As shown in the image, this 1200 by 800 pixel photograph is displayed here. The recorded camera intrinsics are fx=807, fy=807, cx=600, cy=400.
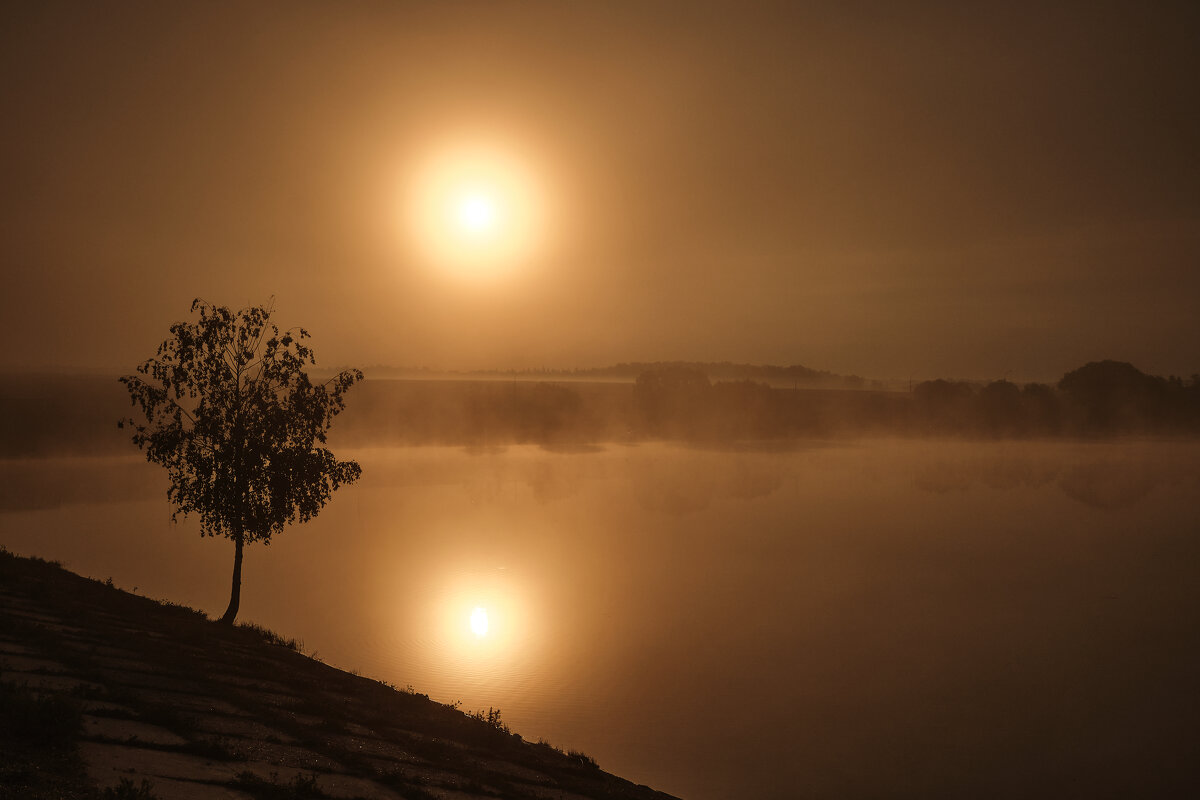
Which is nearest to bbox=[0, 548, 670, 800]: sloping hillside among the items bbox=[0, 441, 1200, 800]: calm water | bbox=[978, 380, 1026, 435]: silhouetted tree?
bbox=[0, 441, 1200, 800]: calm water

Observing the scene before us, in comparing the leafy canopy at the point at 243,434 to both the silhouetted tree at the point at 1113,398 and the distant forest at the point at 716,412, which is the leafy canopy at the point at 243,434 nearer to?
the distant forest at the point at 716,412

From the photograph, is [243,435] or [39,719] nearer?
[39,719]

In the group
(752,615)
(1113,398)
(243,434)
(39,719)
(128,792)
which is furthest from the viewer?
(1113,398)

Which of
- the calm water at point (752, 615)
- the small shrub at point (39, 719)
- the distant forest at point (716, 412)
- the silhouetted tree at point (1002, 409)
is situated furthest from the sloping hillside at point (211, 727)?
the silhouetted tree at point (1002, 409)

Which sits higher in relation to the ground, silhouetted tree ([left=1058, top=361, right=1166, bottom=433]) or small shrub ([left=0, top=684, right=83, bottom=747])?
silhouetted tree ([left=1058, top=361, right=1166, bottom=433])

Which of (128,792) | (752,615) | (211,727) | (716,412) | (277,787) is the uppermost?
(716,412)

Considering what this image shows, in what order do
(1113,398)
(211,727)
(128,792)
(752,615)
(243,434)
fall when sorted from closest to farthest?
(128,792)
(211,727)
(243,434)
(752,615)
(1113,398)

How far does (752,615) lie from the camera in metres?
36.6

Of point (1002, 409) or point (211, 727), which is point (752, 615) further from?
point (1002, 409)

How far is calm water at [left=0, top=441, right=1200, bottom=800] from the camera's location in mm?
22000

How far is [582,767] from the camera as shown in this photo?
1617cm

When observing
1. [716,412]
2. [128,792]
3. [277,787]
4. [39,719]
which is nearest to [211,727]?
[277,787]

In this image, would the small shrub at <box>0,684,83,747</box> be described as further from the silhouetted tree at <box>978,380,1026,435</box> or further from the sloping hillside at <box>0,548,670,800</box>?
the silhouetted tree at <box>978,380,1026,435</box>

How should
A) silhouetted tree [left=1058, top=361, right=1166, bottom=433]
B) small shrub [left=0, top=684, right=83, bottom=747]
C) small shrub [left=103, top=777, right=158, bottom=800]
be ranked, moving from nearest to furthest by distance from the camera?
small shrub [left=103, top=777, right=158, bottom=800] < small shrub [left=0, top=684, right=83, bottom=747] < silhouetted tree [left=1058, top=361, right=1166, bottom=433]
